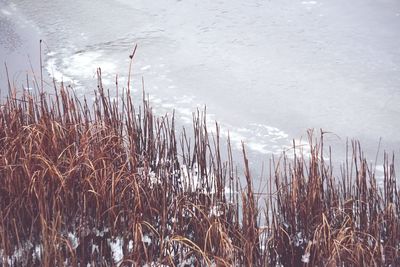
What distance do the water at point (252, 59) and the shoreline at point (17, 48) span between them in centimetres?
9

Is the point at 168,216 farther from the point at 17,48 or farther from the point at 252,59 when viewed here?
the point at 17,48

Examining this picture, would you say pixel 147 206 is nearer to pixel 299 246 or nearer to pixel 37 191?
pixel 37 191

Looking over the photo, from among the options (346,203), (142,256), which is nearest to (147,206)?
(142,256)

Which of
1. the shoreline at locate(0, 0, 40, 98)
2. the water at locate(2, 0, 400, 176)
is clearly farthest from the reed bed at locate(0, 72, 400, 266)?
the shoreline at locate(0, 0, 40, 98)

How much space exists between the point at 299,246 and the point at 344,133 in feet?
4.80

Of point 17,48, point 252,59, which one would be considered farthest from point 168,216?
point 17,48

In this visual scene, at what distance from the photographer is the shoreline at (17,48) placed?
475cm

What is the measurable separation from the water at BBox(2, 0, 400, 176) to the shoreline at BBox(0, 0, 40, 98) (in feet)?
0.28

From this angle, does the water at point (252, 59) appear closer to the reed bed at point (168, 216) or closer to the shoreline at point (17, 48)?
the shoreline at point (17, 48)

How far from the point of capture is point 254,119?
423 centimetres

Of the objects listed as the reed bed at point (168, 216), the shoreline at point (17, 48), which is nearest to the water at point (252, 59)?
the shoreline at point (17, 48)

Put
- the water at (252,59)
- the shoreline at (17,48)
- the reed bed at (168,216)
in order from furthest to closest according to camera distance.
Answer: the shoreline at (17,48)
the water at (252,59)
the reed bed at (168,216)

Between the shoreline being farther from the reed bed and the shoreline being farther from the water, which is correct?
the reed bed

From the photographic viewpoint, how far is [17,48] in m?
5.26
